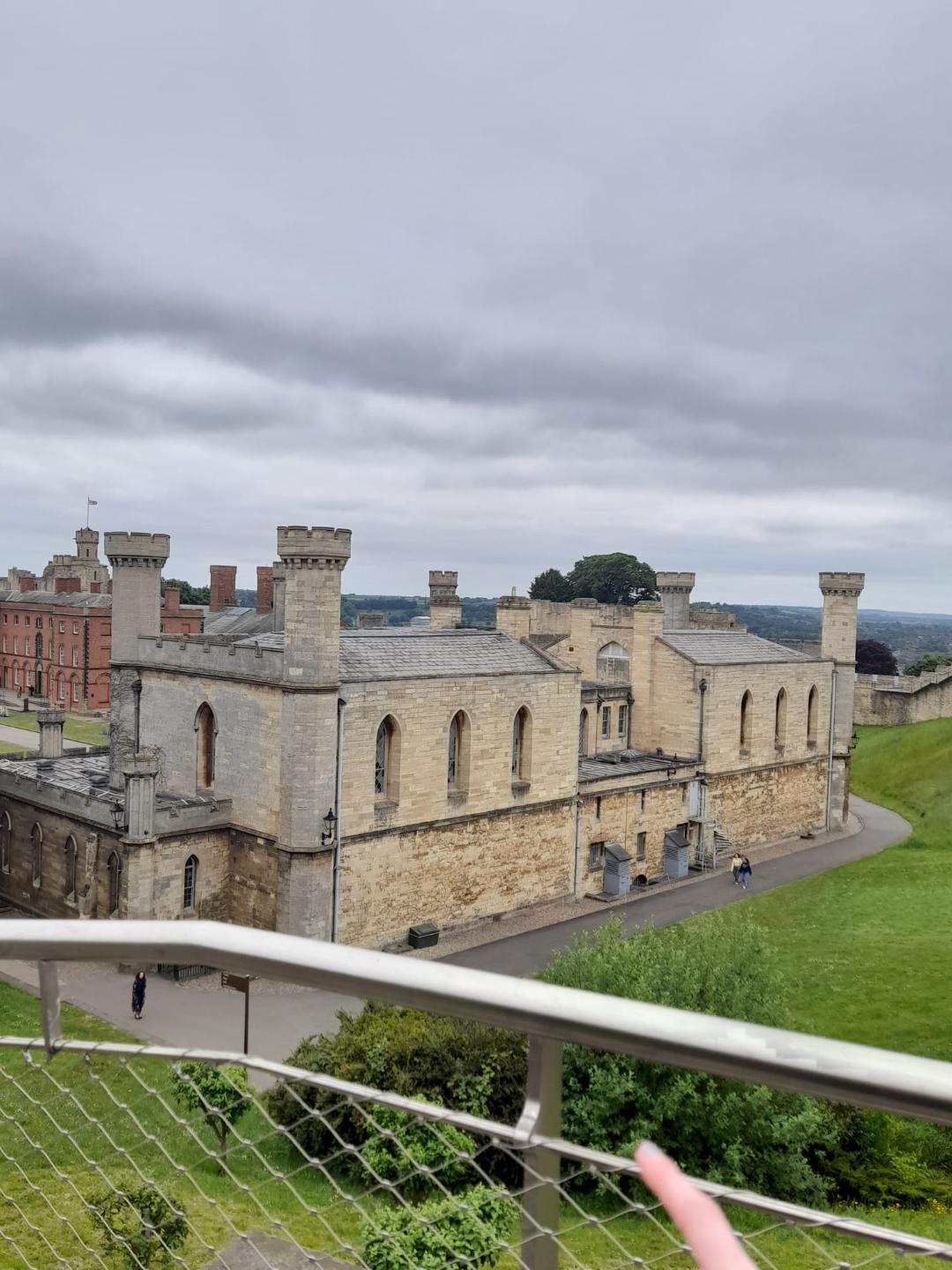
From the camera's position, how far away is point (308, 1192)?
11.1 metres

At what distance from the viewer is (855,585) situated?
41000mm

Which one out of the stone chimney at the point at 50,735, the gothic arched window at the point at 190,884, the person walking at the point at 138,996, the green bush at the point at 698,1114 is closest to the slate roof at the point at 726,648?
the gothic arched window at the point at 190,884

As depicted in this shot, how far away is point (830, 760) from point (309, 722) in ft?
78.9

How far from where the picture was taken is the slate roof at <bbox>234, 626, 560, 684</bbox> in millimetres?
25719

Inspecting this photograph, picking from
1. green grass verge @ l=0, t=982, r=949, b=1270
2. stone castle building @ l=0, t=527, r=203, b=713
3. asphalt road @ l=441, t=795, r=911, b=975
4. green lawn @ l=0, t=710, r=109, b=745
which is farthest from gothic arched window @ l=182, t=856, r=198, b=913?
stone castle building @ l=0, t=527, r=203, b=713

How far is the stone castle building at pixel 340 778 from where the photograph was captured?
24.0 metres

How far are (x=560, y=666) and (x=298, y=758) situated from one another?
9130mm

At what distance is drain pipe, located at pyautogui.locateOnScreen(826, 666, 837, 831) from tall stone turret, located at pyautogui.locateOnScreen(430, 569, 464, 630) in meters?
15.0

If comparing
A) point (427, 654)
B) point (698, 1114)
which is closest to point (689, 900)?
point (427, 654)

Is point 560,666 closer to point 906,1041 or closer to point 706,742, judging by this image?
point 706,742

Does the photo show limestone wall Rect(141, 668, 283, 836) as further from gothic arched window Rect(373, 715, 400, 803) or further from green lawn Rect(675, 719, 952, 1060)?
green lawn Rect(675, 719, 952, 1060)

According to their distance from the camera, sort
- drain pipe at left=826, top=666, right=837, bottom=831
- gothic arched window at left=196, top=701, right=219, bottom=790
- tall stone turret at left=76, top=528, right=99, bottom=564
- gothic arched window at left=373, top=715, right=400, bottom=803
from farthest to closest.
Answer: tall stone turret at left=76, top=528, right=99, bottom=564
drain pipe at left=826, top=666, right=837, bottom=831
gothic arched window at left=196, top=701, right=219, bottom=790
gothic arched window at left=373, top=715, right=400, bottom=803

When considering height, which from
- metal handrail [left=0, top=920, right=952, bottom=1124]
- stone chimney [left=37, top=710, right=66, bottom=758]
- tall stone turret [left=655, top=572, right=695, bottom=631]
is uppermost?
tall stone turret [left=655, top=572, right=695, bottom=631]

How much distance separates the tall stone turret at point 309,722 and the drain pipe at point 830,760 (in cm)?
2303
